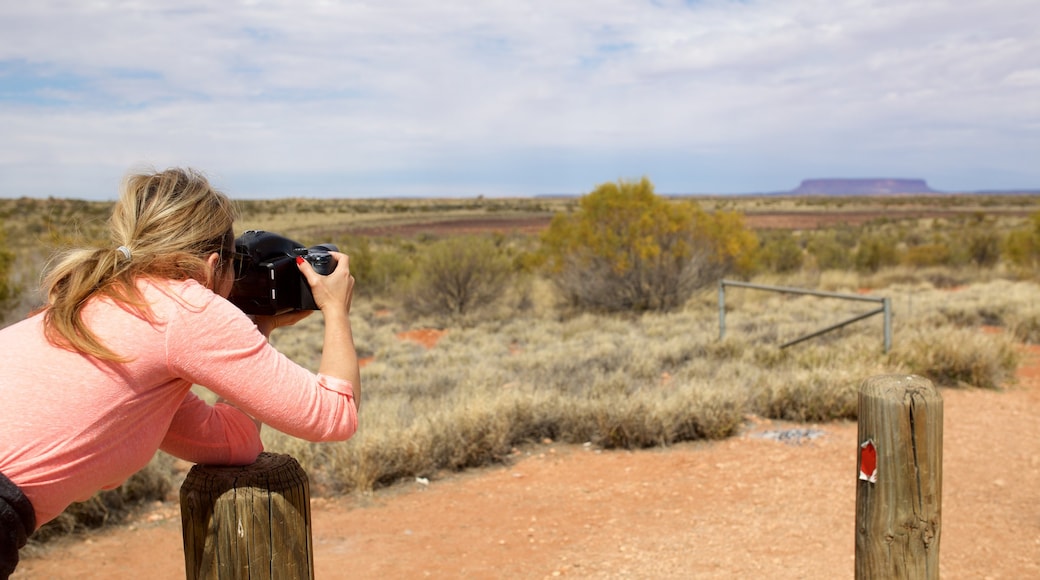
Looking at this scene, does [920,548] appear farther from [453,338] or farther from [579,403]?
[453,338]

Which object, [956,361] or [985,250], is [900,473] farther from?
[985,250]

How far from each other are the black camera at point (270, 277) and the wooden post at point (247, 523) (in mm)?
378

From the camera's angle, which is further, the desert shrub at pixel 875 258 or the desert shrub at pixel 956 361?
the desert shrub at pixel 875 258

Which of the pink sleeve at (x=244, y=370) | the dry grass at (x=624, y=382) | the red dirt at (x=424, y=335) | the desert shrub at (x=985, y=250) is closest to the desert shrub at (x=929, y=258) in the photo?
the desert shrub at (x=985, y=250)

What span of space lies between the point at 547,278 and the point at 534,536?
41.5 ft

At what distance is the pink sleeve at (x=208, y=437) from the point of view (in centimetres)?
192

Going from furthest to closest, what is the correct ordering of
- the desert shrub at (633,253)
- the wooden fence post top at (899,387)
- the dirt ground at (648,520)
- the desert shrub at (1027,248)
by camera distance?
the desert shrub at (1027,248), the desert shrub at (633,253), the dirt ground at (648,520), the wooden fence post top at (899,387)

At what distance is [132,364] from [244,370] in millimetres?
201

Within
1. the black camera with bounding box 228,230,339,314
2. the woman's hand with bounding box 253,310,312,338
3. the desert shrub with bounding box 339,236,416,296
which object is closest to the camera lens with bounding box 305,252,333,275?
the black camera with bounding box 228,230,339,314

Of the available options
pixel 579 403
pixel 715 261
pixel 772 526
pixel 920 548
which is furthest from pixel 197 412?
pixel 715 261

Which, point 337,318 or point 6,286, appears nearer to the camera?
point 337,318

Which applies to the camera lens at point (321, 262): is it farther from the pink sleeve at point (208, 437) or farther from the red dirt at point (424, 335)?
the red dirt at point (424, 335)

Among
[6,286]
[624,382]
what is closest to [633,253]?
[624,382]

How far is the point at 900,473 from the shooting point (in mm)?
2354
